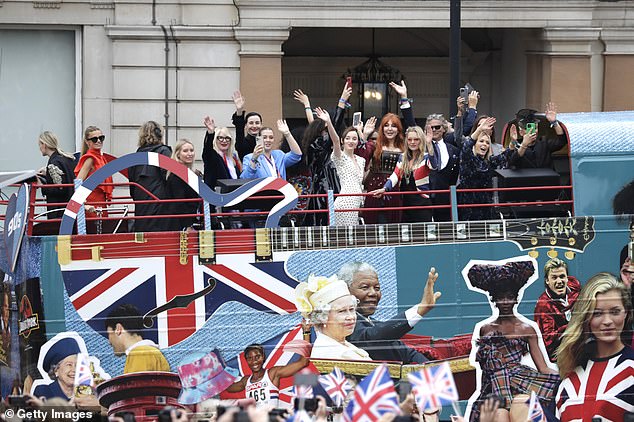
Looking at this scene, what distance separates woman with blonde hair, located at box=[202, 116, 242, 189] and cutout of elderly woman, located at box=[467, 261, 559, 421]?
8.45 ft

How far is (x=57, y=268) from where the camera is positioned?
36.3ft

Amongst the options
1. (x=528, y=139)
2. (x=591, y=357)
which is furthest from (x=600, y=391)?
(x=528, y=139)

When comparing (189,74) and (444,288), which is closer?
(444,288)

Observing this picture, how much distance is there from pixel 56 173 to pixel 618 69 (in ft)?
33.3

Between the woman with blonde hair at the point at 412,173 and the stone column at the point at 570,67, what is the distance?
782 centimetres

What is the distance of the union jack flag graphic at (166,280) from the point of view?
11094 millimetres

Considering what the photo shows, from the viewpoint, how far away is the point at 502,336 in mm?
11461

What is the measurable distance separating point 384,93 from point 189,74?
3.82 m

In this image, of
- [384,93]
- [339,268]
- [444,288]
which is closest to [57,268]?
[339,268]

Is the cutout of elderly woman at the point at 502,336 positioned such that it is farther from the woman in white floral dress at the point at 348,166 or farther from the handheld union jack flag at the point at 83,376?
the handheld union jack flag at the point at 83,376

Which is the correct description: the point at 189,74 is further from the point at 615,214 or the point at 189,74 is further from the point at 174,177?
the point at 615,214

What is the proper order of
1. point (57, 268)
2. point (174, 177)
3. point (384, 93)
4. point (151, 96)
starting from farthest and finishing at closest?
point (384, 93) < point (151, 96) < point (174, 177) < point (57, 268)

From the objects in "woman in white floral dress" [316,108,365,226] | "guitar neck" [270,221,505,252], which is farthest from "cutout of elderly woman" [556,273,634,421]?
"woman in white floral dress" [316,108,365,226]

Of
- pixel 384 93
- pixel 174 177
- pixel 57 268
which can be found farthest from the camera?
pixel 384 93
